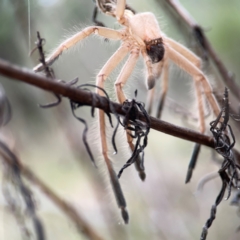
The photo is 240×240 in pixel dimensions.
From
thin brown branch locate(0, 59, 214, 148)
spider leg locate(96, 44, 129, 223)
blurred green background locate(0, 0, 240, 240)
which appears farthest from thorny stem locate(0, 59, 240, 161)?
blurred green background locate(0, 0, 240, 240)

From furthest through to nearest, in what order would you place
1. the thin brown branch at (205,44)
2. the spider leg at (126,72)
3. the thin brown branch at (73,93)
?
the thin brown branch at (205,44)
the spider leg at (126,72)
the thin brown branch at (73,93)

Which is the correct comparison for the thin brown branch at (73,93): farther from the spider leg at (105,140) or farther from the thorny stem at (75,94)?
the spider leg at (105,140)

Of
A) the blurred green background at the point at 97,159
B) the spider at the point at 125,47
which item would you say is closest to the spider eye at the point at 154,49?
the spider at the point at 125,47

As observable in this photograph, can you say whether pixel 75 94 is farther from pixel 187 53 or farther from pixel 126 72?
pixel 187 53

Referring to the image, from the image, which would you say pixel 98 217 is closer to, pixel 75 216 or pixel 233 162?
pixel 75 216

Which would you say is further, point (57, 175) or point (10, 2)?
point (57, 175)

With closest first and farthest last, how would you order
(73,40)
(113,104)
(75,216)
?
(113,104), (73,40), (75,216)

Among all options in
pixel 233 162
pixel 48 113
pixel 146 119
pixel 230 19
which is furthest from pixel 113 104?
pixel 230 19
